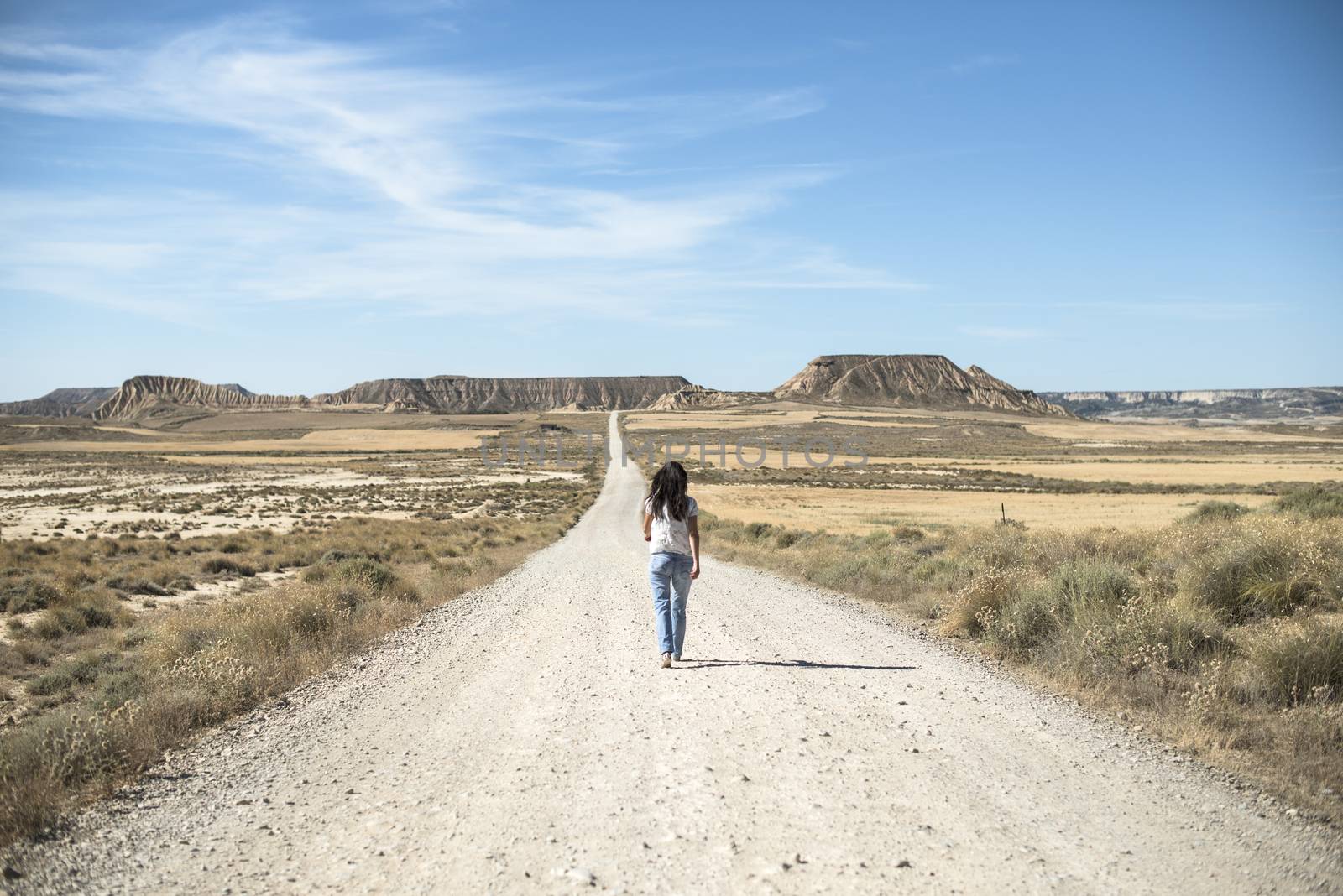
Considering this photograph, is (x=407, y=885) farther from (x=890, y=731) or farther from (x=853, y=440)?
(x=853, y=440)

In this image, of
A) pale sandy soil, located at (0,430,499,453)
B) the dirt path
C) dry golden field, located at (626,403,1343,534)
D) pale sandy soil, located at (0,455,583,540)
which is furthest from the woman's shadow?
pale sandy soil, located at (0,430,499,453)

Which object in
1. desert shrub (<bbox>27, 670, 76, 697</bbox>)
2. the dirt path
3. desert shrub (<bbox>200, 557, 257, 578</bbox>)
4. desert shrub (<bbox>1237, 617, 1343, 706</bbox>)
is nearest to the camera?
the dirt path

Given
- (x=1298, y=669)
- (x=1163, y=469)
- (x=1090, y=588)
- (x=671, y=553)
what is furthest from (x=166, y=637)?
(x=1163, y=469)

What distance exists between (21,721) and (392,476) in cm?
6316

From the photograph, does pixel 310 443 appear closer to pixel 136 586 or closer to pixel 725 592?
pixel 136 586

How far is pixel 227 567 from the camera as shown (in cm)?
2198

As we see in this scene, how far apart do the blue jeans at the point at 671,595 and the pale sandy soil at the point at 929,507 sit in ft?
69.9

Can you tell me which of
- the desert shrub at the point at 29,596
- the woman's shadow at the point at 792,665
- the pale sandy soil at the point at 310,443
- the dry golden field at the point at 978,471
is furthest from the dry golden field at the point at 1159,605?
the pale sandy soil at the point at 310,443

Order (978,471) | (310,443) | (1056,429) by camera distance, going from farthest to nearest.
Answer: (1056,429)
(310,443)
(978,471)

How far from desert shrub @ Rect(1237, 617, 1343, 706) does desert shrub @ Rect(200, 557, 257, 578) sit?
821 inches

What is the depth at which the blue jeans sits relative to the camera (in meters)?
7.93

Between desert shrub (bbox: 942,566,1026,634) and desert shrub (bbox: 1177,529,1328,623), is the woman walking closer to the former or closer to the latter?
desert shrub (bbox: 942,566,1026,634)

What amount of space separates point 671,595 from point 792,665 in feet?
4.38

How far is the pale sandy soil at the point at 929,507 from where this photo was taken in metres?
34.7
